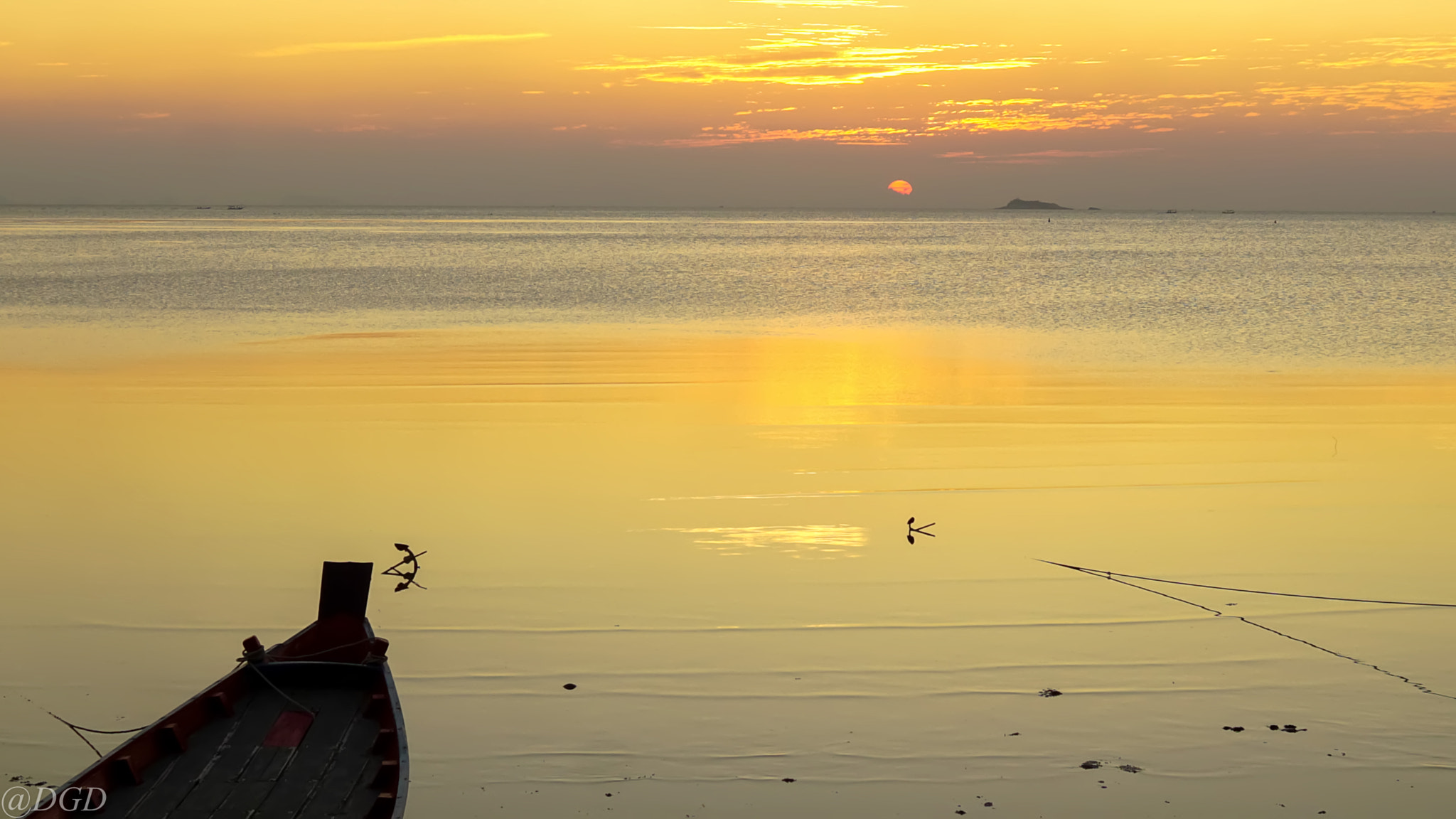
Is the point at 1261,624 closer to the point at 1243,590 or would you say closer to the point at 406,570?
the point at 1243,590

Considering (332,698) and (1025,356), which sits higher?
(1025,356)

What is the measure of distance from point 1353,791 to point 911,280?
48.7 metres

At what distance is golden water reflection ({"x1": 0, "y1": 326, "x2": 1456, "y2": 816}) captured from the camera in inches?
295

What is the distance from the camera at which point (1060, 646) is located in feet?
30.4

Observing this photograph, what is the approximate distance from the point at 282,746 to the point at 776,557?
5208mm

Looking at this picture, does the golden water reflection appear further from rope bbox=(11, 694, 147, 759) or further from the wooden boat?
the wooden boat

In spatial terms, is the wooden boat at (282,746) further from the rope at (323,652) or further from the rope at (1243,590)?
the rope at (1243,590)

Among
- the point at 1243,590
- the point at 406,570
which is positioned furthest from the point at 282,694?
the point at 1243,590

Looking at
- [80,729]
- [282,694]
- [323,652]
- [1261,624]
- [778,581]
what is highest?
[778,581]

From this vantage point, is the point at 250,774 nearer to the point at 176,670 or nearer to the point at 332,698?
the point at 332,698

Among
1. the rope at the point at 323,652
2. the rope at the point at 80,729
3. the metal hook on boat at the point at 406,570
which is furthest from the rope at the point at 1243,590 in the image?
the rope at the point at 80,729

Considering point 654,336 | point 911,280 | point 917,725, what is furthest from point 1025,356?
point 911,280

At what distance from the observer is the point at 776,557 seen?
11250 millimetres

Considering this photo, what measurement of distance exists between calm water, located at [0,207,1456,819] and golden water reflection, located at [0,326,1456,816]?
0.04 m
